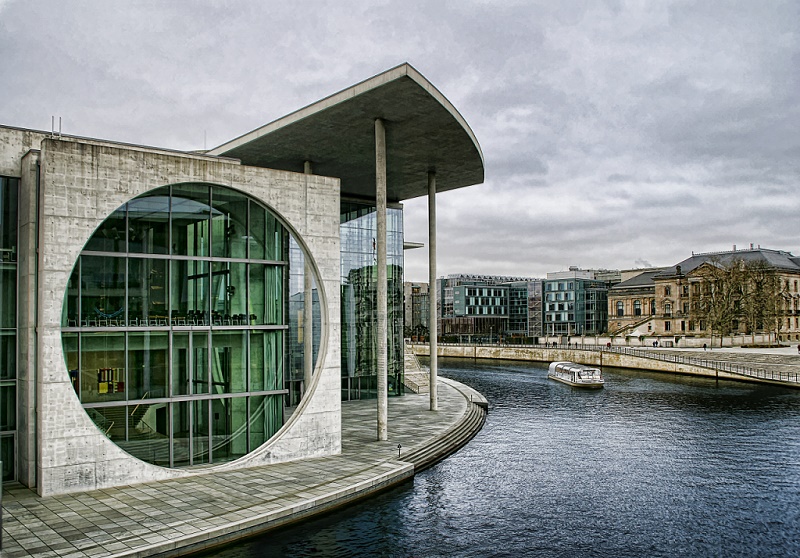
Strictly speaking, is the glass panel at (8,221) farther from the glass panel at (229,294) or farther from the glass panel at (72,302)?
the glass panel at (229,294)

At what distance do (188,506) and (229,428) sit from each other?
409cm

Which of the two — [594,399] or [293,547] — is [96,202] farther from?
[594,399]

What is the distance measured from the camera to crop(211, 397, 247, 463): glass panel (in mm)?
19328

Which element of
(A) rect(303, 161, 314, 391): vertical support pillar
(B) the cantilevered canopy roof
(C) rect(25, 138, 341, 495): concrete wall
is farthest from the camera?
(A) rect(303, 161, 314, 391): vertical support pillar

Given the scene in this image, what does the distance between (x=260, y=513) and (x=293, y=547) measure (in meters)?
1.28

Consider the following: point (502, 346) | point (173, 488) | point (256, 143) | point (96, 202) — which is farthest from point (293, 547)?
point (502, 346)

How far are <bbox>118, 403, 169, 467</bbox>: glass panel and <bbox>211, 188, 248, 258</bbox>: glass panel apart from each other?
16.2 feet

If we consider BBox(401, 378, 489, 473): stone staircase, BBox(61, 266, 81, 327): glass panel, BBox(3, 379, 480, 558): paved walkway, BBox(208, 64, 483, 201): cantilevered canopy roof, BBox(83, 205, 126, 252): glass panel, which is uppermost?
BBox(208, 64, 483, 201): cantilevered canopy roof

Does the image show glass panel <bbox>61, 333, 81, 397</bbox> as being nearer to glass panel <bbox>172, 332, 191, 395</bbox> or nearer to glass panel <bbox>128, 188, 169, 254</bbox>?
glass panel <bbox>172, 332, 191, 395</bbox>

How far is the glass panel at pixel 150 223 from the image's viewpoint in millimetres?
18250

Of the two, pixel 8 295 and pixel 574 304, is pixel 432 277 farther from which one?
pixel 574 304

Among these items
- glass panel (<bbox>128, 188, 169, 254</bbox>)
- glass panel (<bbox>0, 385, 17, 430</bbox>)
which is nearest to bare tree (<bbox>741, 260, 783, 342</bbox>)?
glass panel (<bbox>128, 188, 169, 254</bbox>)

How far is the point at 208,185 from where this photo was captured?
19.5 m

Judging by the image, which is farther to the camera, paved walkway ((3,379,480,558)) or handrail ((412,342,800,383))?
handrail ((412,342,800,383))
